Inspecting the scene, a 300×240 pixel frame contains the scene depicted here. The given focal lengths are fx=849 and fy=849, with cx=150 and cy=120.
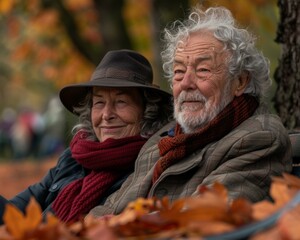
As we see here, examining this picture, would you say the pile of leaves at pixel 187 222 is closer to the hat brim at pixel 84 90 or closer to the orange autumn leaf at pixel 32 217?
the orange autumn leaf at pixel 32 217

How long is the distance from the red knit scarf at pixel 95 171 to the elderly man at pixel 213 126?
0.11m

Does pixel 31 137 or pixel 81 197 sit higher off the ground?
pixel 81 197

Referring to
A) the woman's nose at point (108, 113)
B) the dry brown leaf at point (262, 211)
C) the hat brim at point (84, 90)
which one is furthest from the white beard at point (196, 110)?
the dry brown leaf at point (262, 211)

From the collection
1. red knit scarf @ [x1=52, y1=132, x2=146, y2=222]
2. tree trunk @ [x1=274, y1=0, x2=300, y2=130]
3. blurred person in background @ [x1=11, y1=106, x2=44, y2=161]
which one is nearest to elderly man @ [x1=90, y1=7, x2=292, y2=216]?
red knit scarf @ [x1=52, y1=132, x2=146, y2=222]

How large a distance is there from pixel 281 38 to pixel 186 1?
14.0ft

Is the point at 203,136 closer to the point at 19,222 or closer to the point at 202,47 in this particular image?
the point at 202,47

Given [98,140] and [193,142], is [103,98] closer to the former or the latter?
[98,140]

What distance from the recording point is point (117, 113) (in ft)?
14.6

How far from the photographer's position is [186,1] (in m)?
9.04

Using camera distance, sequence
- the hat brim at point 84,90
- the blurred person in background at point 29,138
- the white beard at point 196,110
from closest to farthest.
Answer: the white beard at point 196,110 → the hat brim at point 84,90 → the blurred person in background at point 29,138

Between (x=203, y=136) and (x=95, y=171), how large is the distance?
88cm

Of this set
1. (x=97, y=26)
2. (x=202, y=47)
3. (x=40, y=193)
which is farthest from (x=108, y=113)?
(x=97, y=26)

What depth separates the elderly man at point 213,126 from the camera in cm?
355

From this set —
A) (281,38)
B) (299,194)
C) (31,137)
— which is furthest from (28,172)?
(299,194)
